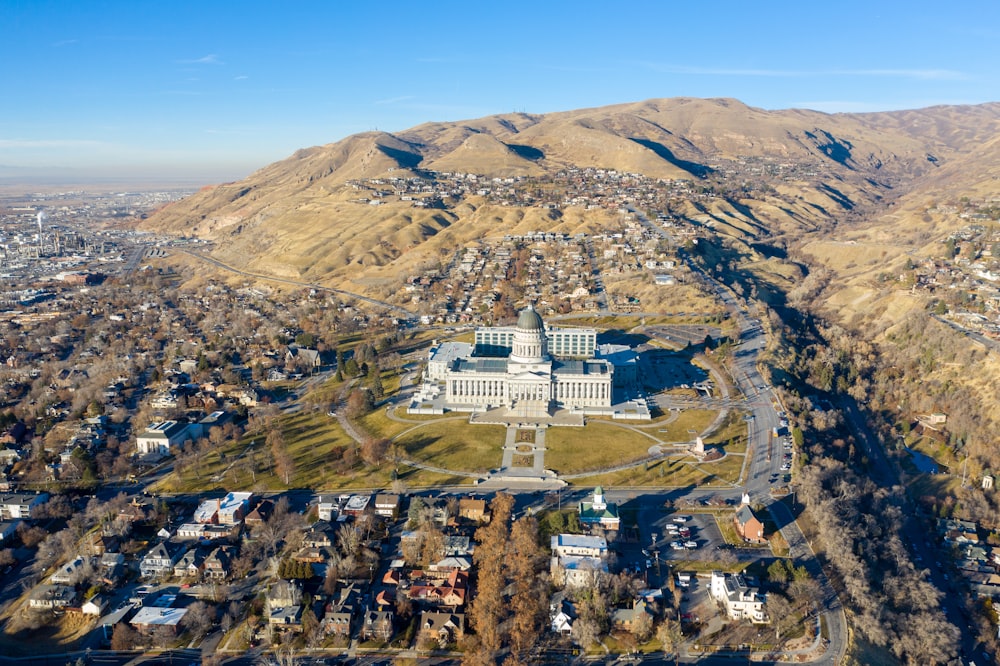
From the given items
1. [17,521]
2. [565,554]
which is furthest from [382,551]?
[17,521]

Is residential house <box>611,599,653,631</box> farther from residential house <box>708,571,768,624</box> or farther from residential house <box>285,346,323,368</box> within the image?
residential house <box>285,346,323,368</box>

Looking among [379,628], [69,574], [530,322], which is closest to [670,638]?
[379,628]

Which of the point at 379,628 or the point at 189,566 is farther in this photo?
the point at 189,566

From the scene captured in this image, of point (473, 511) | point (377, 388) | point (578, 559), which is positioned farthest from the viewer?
point (377, 388)

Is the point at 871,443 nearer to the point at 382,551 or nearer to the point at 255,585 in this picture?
the point at 382,551

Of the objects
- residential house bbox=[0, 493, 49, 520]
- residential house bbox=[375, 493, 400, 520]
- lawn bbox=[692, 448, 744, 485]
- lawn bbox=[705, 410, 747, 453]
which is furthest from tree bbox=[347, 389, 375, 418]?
lawn bbox=[705, 410, 747, 453]

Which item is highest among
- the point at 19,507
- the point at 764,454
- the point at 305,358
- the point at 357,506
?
the point at 305,358

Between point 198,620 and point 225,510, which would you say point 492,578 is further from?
point 225,510
